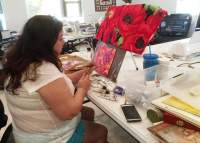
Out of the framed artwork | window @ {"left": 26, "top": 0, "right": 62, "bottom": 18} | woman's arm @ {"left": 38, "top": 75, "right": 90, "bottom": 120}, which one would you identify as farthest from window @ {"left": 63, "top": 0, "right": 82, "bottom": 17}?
woman's arm @ {"left": 38, "top": 75, "right": 90, "bottom": 120}

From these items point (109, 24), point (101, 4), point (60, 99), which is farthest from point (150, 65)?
point (101, 4)

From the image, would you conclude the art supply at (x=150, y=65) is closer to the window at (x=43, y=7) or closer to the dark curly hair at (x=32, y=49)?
the dark curly hair at (x=32, y=49)

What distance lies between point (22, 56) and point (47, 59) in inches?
4.6

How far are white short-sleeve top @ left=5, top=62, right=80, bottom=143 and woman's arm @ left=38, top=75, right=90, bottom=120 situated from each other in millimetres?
25

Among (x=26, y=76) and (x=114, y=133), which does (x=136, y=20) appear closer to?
(x=26, y=76)

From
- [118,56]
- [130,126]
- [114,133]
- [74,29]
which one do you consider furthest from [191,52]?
[74,29]

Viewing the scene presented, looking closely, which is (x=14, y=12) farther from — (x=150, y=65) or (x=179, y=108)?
(x=179, y=108)

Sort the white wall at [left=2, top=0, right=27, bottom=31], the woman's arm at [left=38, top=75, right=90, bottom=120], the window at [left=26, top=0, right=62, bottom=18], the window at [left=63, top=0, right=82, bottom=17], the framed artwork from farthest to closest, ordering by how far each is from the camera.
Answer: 1. the framed artwork
2. the window at [left=63, top=0, right=82, bottom=17]
3. the window at [left=26, top=0, right=62, bottom=18]
4. the white wall at [left=2, top=0, right=27, bottom=31]
5. the woman's arm at [left=38, top=75, right=90, bottom=120]

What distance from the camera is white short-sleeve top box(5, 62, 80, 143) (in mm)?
1009

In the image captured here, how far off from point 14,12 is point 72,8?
56.1 inches

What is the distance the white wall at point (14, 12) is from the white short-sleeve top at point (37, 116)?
3868 mm

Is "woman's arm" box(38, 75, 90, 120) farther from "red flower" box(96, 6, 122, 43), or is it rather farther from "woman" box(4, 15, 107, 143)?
"red flower" box(96, 6, 122, 43)

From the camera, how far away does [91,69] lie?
1.55 meters

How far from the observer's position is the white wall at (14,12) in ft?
15.0
